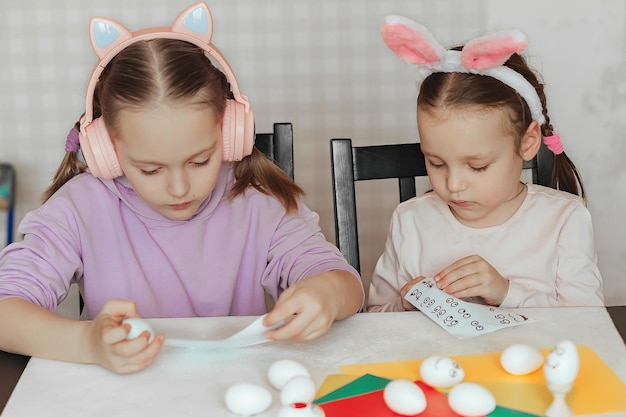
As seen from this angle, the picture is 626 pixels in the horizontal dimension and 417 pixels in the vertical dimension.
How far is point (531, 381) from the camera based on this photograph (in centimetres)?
106

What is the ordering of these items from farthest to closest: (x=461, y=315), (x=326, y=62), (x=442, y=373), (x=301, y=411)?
(x=326, y=62)
(x=461, y=315)
(x=442, y=373)
(x=301, y=411)

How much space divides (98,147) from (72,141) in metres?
0.16

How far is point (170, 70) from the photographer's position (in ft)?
4.43

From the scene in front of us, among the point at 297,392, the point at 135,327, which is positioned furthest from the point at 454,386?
the point at 135,327

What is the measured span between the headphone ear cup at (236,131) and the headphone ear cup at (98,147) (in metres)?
0.18

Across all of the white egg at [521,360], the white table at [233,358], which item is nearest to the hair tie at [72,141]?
the white table at [233,358]

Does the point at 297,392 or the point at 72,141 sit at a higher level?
the point at 72,141

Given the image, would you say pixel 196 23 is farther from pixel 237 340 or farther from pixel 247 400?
pixel 247 400

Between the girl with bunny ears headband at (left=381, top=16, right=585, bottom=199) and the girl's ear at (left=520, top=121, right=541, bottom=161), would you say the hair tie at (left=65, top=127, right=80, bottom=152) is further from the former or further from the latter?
the girl's ear at (left=520, top=121, right=541, bottom=161)

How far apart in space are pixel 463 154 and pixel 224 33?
1.20 meters

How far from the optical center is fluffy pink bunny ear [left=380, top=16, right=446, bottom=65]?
142cm

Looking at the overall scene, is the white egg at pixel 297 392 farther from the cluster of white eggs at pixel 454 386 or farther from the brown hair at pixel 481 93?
the brown hair at pixel 481 93

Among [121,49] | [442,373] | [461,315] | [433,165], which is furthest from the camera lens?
[433,165]

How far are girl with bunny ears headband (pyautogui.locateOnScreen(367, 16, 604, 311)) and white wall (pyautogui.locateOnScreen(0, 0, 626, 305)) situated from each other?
872 mm
